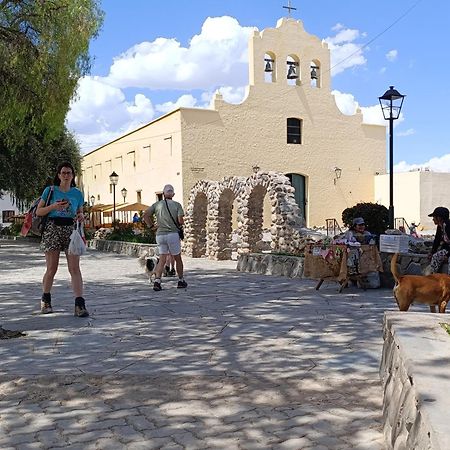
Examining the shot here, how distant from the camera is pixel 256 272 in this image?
38.9ft

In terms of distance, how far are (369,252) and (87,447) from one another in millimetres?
6184

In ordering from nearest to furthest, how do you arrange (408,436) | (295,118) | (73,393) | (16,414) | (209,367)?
(408,436)
(16,414)
(73,393)
(209,367)
(295,118)

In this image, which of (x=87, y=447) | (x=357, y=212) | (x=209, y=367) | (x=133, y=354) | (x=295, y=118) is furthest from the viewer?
(x=295, y=118)

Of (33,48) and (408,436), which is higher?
(33,48)

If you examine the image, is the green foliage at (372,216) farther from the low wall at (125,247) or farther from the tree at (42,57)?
the tree at (42,57)

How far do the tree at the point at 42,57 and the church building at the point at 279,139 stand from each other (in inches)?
474

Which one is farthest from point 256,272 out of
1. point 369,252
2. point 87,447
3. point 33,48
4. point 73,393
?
point 87,447

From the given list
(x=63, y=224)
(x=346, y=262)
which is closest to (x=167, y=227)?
(x=63, y=224)

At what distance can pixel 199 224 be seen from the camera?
18.8m

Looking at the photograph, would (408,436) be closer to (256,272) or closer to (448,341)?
(448,341)

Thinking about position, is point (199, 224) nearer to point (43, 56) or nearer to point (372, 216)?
point (372, 216)

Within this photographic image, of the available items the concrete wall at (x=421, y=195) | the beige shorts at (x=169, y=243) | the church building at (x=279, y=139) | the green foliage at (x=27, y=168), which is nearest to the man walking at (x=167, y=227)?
the beige shorts at (x=169, y=243)

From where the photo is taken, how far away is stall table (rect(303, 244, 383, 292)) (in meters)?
8.28

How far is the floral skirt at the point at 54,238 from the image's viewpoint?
6.37 m
